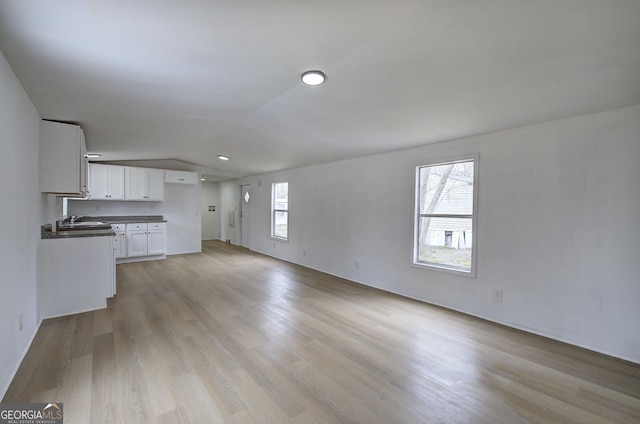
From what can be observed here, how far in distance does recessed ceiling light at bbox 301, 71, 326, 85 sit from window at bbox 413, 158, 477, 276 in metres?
2.14

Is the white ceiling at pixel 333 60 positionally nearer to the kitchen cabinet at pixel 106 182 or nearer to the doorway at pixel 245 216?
the kitchen cabinet at pixel 106 182

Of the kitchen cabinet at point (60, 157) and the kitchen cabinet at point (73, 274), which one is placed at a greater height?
the kitchen cabinet at point (60, 157)

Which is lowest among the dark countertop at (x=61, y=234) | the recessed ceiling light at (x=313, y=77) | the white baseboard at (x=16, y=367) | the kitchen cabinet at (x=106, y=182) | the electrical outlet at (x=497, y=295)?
the white baseboard at (x=16, y=367)

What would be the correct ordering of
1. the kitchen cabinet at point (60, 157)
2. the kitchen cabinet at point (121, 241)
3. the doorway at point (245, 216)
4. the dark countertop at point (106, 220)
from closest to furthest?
the kitchen cabinet at point (60, 157) → the dark countertop at point (106, 220) → the kitchen cabinet at point (121, 241) → the doorway at point (245, 216)

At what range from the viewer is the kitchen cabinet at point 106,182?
5.70m

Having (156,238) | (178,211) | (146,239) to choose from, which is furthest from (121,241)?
(178,211)

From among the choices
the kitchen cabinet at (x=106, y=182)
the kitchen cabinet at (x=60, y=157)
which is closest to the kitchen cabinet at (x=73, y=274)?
the kitchen cabinet at (x=60, y=157)

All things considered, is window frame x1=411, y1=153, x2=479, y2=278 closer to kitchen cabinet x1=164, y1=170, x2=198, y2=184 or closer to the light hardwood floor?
the light hardwood floor

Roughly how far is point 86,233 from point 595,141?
550cm

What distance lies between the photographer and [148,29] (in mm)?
1509

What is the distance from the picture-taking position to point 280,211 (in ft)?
22.6

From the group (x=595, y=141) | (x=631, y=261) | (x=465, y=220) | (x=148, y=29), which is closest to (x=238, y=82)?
(x=148, y=29)

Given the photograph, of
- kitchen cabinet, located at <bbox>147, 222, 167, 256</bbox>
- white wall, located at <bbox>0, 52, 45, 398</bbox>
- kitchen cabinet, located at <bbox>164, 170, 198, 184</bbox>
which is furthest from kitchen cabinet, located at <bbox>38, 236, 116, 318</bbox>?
kitchen cabinet, located at <bbox>164, 170, 198, 184</bbox>

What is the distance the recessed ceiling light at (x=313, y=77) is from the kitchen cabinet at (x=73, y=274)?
3.20 meters
